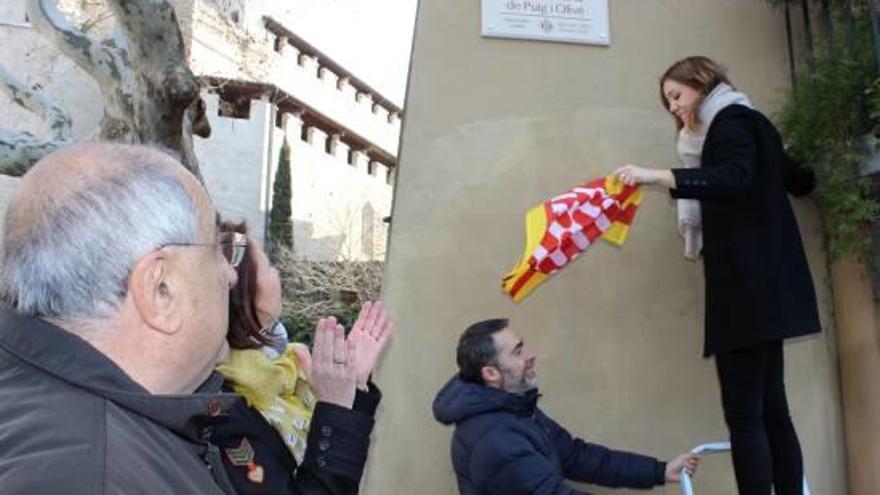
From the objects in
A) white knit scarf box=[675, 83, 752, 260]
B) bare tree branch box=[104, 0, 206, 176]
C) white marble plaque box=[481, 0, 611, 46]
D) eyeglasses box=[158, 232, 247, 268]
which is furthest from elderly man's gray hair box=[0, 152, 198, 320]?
bare tree branch box=[104, 0, 206, 176]

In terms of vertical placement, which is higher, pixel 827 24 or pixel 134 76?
pixel 134 76

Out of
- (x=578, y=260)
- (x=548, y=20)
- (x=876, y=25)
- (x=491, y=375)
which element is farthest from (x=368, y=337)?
(x=548, y=20)

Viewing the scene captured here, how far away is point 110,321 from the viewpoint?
1.32 metres

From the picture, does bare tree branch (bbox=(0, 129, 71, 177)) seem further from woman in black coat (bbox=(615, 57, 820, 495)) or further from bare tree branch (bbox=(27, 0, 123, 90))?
woman in black coat (bbox=(615, 57, 820, 495))

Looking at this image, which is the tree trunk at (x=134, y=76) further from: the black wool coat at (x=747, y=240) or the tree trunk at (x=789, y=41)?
the black wool coat at (x=747, y=240)

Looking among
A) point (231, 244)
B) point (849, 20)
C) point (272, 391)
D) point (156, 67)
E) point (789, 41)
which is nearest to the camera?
point (231, 244)

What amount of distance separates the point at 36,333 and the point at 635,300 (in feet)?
10.1

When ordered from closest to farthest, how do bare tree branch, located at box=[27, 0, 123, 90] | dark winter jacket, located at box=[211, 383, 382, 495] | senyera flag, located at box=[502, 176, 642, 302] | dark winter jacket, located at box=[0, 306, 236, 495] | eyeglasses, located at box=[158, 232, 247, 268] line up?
dark winter jacket, located at box=[0, 306, 236, 495] < eyeglasses, located at box=[158, 232, 247, 268] < dark winter jacket, located at box=[211, 383, 382, 495] < senyera flag, located at box=[502, 176, 642, 302] < bare tree branch, located at box=[27, 0, 123, 90]

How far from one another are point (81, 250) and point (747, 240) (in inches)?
93.8

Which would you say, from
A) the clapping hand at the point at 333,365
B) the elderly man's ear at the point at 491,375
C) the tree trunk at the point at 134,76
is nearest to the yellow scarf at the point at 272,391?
the clapping hand at the point at 333,365

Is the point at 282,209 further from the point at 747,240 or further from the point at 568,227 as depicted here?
the point at 747,240

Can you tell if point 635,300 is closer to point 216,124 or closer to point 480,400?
point 480,400

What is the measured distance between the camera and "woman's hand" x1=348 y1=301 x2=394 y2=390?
82.3 inches

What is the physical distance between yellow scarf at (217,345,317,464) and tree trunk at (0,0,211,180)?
443cm
